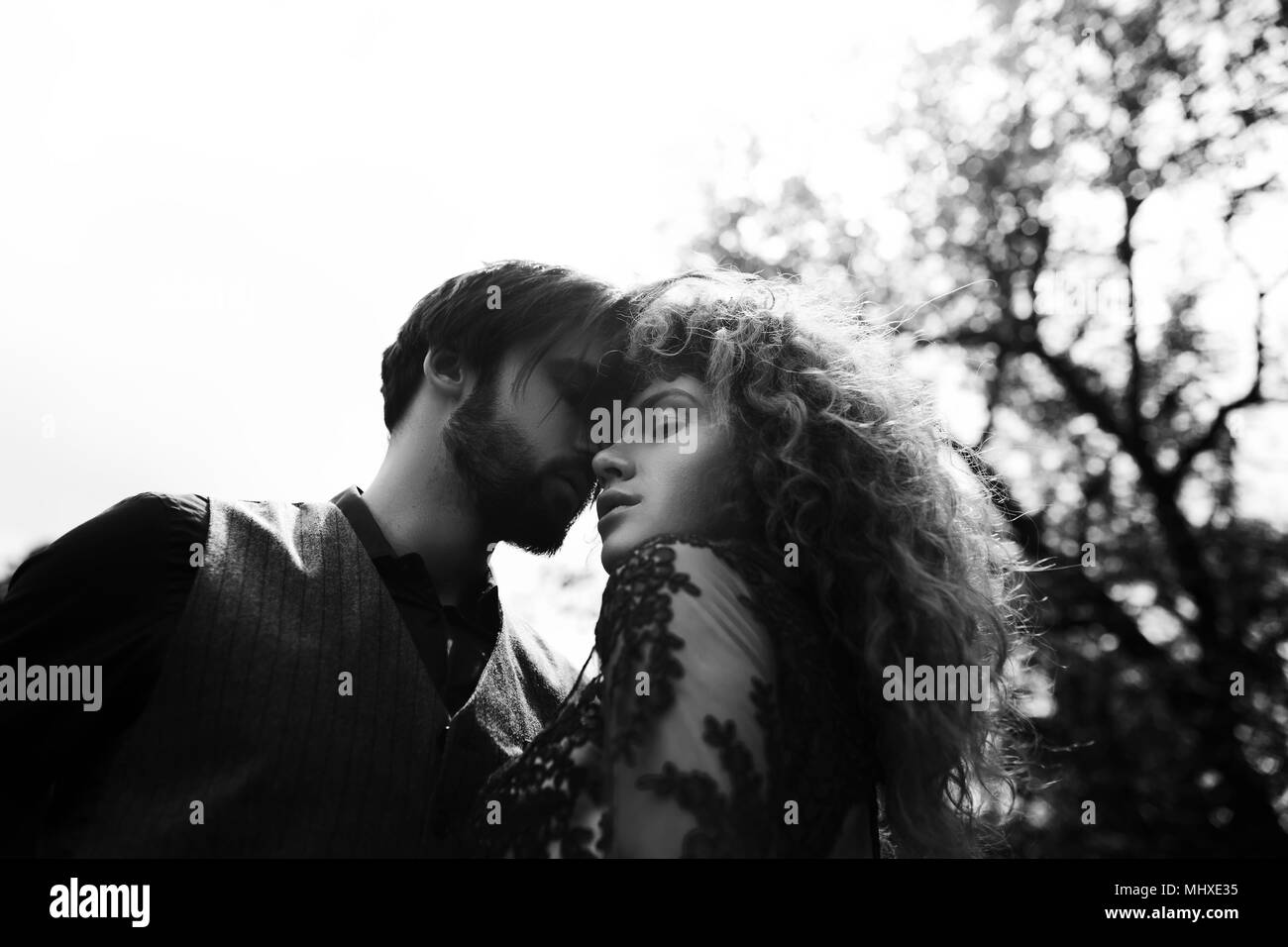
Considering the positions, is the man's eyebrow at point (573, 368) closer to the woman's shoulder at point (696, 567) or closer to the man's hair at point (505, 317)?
the man's hair at point (505, 317)

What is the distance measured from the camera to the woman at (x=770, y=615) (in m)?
1.47

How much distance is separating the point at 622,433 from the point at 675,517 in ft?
1.40

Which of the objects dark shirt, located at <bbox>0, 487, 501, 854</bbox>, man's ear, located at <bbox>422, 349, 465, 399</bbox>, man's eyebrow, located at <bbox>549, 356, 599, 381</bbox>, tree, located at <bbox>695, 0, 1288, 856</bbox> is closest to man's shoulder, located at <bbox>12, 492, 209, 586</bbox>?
dark shirt, located at <bbox>0, 487, 501, 854</bbox>

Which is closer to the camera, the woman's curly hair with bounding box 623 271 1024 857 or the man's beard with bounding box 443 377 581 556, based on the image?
the woman's curly hair with bounding box 623 271 1024 857

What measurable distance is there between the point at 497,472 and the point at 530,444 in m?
0.11

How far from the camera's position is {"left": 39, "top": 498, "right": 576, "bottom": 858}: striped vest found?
6.10ft

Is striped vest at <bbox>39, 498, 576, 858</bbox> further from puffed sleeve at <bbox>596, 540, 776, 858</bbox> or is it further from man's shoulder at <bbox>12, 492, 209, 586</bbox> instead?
puffed sleeve at <bbox>596, 540, 776, 858</bbox>

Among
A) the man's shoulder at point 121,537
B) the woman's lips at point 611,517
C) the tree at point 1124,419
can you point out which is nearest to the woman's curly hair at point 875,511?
the woman's lips at point 611,517

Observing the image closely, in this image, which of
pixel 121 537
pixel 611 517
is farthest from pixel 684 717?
pixel 121 537

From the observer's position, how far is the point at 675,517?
1.92 metres

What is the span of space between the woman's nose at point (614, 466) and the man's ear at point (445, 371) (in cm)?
78

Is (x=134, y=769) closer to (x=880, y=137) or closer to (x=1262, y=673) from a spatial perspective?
(x=1262, y=673)

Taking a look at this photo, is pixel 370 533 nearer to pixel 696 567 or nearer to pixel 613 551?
pixel 613 551

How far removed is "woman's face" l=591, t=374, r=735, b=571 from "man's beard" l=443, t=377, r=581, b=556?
0.49 metres
